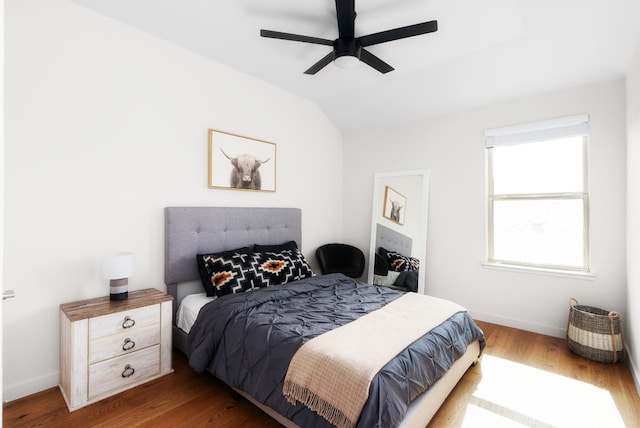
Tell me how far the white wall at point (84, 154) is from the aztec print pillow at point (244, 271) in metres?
0.43

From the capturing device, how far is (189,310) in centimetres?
260

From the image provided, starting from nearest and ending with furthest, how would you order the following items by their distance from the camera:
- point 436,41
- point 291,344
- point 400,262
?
point 291,344 → point 436,41 → point 400,262

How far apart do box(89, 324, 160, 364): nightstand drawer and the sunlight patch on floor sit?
2122mm

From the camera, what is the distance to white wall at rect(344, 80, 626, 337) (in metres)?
2.84

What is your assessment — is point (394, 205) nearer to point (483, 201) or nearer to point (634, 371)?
point (483, 201)

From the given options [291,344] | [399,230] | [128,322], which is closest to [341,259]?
[399,230]

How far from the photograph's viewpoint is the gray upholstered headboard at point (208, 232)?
9.16 feet

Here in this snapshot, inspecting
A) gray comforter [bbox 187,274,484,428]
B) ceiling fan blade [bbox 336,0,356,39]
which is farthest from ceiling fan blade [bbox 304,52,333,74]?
gray comforter [bbox 187,274,484,428]

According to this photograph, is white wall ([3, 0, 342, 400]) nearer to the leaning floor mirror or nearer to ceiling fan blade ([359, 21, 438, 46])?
ceiling fan blade ([359, 21, 438, 46])

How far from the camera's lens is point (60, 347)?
230cm

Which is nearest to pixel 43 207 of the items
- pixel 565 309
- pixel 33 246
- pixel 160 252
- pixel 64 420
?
pixel 33 246

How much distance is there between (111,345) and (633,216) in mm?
3809

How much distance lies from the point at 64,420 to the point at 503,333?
354 cm

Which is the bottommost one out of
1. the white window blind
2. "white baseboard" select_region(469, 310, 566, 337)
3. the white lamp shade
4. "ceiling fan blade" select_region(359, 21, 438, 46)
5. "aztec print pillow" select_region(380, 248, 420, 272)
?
"white baseboard" select_region(469, 310, 566, 337)
